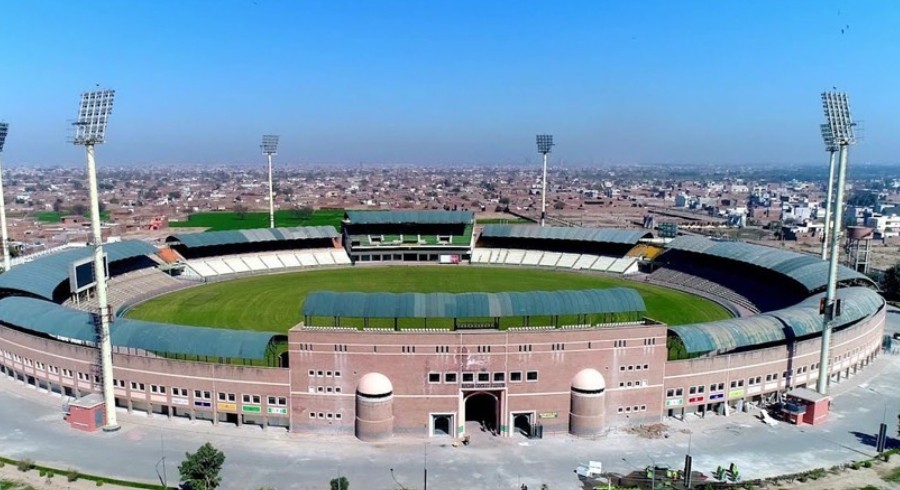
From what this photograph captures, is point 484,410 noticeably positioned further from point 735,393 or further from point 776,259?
point 776,259

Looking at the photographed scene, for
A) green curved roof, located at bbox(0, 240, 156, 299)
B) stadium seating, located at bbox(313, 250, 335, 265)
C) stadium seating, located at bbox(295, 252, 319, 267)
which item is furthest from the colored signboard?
stadium seating, located at bbox(295, 252, 319, 267)

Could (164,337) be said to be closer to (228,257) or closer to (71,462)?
(71,462)

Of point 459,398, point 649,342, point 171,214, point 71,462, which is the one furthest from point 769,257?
point 171,214

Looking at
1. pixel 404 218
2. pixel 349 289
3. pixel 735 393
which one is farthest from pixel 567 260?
pixel 735 393

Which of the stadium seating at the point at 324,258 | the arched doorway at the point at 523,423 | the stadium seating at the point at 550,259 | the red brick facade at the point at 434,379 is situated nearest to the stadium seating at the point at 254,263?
the stadium seating at the point at 324,258

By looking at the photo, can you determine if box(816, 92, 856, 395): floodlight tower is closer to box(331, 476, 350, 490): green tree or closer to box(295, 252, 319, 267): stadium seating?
box(331, 476, 350, 490): green tree

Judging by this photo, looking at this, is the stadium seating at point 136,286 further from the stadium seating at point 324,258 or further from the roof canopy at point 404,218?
the roof canopy at point 404,218
